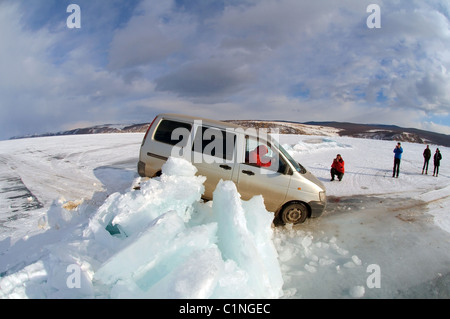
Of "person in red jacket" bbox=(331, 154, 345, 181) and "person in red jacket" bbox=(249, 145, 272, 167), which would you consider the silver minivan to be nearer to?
"person in red jacket" bbox=(249, 145, 272, 167)

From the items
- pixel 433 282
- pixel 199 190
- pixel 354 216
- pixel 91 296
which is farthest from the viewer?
pixel 354 216

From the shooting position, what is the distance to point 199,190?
3730 millimetres

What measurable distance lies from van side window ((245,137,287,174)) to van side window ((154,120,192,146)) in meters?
1.29

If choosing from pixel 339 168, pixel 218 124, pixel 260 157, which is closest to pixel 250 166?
pixel 260 157

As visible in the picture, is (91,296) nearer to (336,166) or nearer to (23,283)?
(23,283)

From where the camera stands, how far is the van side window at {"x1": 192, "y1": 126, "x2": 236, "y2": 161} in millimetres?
4605

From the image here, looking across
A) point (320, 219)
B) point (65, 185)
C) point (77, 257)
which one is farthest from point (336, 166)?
point (65, 185)

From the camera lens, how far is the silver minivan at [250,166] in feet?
14.9

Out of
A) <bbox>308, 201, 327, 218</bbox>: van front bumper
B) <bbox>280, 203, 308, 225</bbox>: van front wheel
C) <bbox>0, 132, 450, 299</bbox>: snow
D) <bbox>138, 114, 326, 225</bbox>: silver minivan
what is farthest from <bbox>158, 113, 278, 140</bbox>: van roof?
<bbox>308, 201, 327, 218</bbox>: van front bumper

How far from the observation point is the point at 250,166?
179 inches

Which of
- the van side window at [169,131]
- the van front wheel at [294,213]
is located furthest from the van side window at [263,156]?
the van side window at [169,131]

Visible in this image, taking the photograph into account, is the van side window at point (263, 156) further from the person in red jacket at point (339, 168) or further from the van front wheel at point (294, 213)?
the person in red jacket at point (339, 168)

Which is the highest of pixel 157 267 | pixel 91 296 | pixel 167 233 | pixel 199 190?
pixel 199 190
